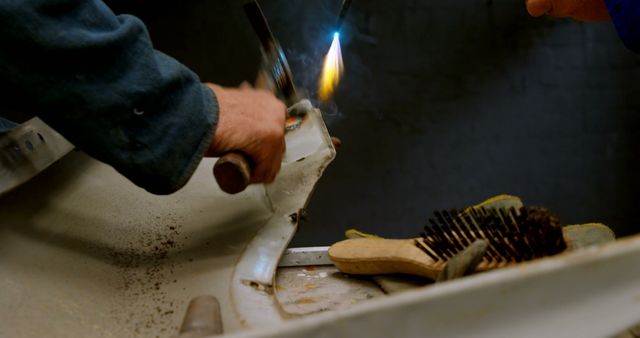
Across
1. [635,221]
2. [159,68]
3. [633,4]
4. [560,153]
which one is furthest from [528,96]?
[159,68]

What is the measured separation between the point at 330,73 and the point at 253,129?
1640mm

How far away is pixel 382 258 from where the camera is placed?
0.80 m

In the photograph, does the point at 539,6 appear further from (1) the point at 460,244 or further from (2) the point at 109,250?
(2) the point at 109,250

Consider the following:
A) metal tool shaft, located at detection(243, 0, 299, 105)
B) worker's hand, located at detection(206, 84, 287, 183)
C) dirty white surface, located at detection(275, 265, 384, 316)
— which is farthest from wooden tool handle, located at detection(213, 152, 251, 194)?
metal tool shaft, located at detection(243, 0, 299, 105)

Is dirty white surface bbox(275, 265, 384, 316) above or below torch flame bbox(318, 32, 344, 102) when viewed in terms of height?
below

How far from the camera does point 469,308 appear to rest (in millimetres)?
356

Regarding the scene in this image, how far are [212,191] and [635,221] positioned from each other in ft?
8.17

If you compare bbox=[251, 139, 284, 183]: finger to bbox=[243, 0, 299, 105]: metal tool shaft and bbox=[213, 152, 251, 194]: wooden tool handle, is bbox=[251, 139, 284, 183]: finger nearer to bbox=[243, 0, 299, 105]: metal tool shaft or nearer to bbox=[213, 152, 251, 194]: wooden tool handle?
bbox=[213, 152, 251, 194]: wooden tool handle

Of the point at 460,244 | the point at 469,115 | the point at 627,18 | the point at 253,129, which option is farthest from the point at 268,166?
the point at 469,115

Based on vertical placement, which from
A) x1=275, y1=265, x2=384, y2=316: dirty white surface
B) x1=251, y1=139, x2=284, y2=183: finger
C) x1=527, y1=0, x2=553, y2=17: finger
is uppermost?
x1=527, y1=0, x2=553, y2=17: finger

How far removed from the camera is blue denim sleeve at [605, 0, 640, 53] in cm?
101

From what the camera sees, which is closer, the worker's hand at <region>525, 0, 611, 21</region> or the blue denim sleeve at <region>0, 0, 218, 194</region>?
the blue denim sleeve at <region>0, 0, 218, 194</region>

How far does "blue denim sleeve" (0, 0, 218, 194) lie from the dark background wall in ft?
5.58

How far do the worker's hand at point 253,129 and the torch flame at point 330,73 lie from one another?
4.74 ft
